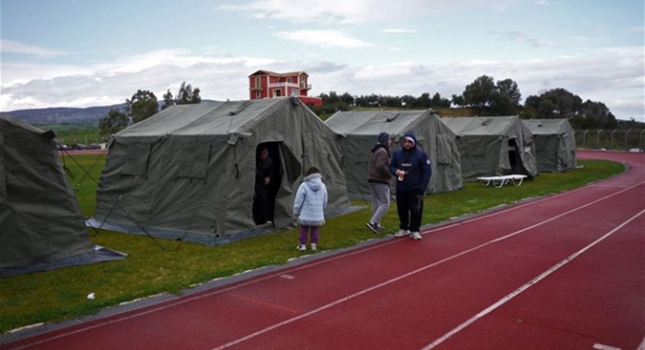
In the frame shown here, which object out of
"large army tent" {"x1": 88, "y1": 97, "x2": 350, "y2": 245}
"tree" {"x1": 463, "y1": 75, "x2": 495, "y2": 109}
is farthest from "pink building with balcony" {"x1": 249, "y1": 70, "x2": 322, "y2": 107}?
"large army tent" {"x1": 88, "y1": 97, "x2": 350, "y2": 245}

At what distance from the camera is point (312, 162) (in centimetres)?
1234

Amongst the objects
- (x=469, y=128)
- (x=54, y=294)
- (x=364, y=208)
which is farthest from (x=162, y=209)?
(x=469, y=128)

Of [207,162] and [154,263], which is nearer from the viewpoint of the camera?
[154,263]

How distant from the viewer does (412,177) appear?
32.9ft

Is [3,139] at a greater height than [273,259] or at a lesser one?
greater

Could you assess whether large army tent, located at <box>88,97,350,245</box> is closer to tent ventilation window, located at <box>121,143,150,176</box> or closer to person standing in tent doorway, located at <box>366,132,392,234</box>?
tent ventilation window, located at <box>121,143,150,176</box>

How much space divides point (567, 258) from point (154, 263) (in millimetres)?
6558

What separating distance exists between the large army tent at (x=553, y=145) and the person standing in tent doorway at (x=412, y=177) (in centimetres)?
1983

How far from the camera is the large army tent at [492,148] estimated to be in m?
22.0

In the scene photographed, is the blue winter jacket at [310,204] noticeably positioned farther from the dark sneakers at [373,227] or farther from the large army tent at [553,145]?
the large army tent at [553,145]

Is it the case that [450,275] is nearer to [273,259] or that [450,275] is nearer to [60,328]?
[273,259]

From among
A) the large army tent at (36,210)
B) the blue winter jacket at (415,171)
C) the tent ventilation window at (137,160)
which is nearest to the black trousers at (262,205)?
the tent ventilation window at (137,160)

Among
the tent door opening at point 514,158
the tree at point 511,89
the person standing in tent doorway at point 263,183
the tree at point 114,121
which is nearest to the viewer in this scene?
the person standing in tent doorway at point 263,183

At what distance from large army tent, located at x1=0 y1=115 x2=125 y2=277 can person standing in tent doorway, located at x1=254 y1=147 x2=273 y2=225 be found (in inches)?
126
